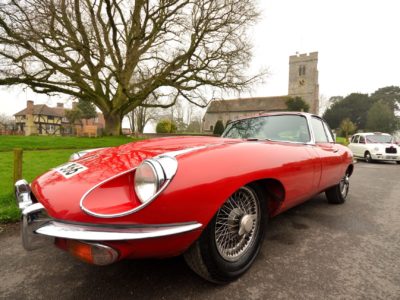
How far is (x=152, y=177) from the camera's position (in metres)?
1.46

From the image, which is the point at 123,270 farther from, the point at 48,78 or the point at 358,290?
the point at 48,78

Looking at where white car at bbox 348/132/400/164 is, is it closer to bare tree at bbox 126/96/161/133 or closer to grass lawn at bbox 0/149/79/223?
grass lawn at bbox 0/149/79/223

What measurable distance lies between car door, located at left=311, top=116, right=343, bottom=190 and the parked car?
0.77 m

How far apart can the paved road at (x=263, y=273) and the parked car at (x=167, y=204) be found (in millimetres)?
216

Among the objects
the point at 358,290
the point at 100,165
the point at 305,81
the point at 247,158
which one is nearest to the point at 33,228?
the point at 100,165

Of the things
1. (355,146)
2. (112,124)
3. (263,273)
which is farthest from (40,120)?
(263,273)

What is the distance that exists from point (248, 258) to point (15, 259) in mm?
2059

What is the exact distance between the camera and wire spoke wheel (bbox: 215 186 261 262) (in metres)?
1.87

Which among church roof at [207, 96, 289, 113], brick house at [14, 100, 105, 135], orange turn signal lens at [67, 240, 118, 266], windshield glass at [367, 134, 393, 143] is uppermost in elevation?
church roof at [207, 96, 289, 113]

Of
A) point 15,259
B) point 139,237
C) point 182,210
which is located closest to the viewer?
point 139,237

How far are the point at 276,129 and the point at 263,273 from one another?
177cm

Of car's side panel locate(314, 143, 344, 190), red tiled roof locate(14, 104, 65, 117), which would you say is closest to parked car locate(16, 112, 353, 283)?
car's side panel locate(314, 143, 344, 190)

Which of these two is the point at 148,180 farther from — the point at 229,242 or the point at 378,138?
the point at 378,138

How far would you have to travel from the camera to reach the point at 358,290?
1747 millimetres
